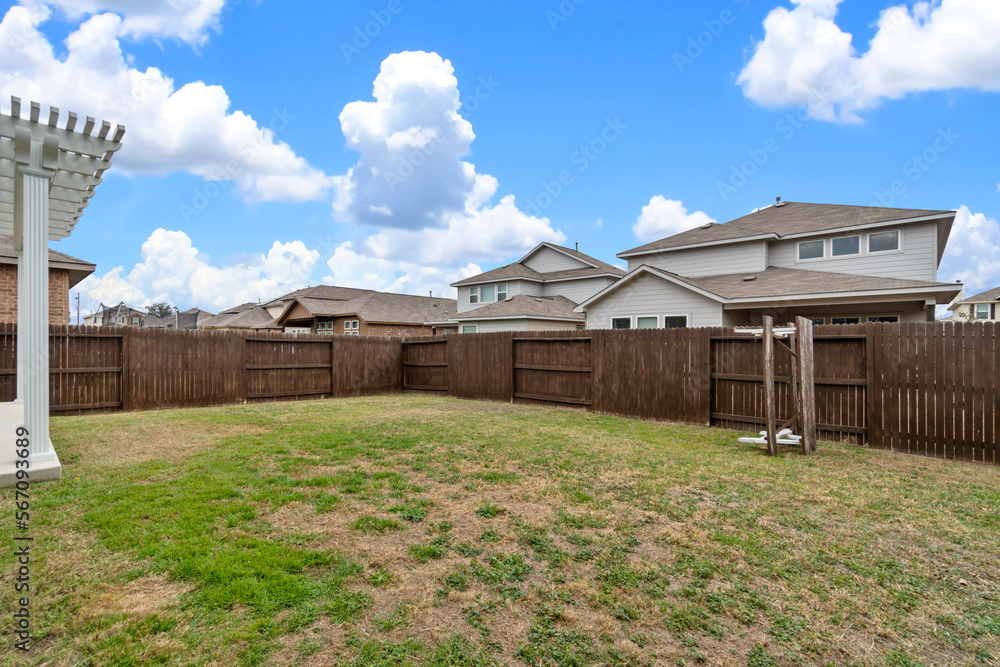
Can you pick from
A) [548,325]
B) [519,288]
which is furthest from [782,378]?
[519,288]

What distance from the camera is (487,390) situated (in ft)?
46.4

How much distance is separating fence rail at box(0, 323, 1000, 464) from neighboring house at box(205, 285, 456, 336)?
1606cm

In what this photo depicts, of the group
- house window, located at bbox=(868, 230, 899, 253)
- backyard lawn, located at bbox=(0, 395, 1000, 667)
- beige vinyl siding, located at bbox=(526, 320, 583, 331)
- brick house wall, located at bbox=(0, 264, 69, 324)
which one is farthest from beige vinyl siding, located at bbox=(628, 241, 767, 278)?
brick house wall, located at bbox=(0, 264, 69, 324)

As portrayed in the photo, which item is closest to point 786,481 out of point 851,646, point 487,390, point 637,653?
point 851,646

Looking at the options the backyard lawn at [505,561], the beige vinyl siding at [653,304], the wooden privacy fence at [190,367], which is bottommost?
the backyard lawn at [505,561]

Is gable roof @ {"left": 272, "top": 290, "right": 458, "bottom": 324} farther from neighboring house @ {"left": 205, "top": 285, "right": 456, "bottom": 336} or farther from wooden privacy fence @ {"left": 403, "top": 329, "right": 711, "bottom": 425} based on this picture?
wooden privacy fence @ {"left": 403, "top": 329, "right": 711, "bottom": 425}

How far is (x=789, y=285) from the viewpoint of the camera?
1525 cm

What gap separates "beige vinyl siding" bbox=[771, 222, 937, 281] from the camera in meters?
15.0

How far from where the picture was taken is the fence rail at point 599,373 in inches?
271

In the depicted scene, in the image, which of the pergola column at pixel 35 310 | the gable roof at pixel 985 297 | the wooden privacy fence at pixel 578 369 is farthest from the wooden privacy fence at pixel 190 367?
the gable roof at pixel 985 297

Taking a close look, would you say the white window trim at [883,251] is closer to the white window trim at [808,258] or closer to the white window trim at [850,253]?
the white window trim at [850,253]

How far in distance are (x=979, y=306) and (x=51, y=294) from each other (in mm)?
66257

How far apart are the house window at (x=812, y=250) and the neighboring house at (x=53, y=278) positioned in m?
23.0

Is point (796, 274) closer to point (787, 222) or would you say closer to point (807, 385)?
point (787, 222)
